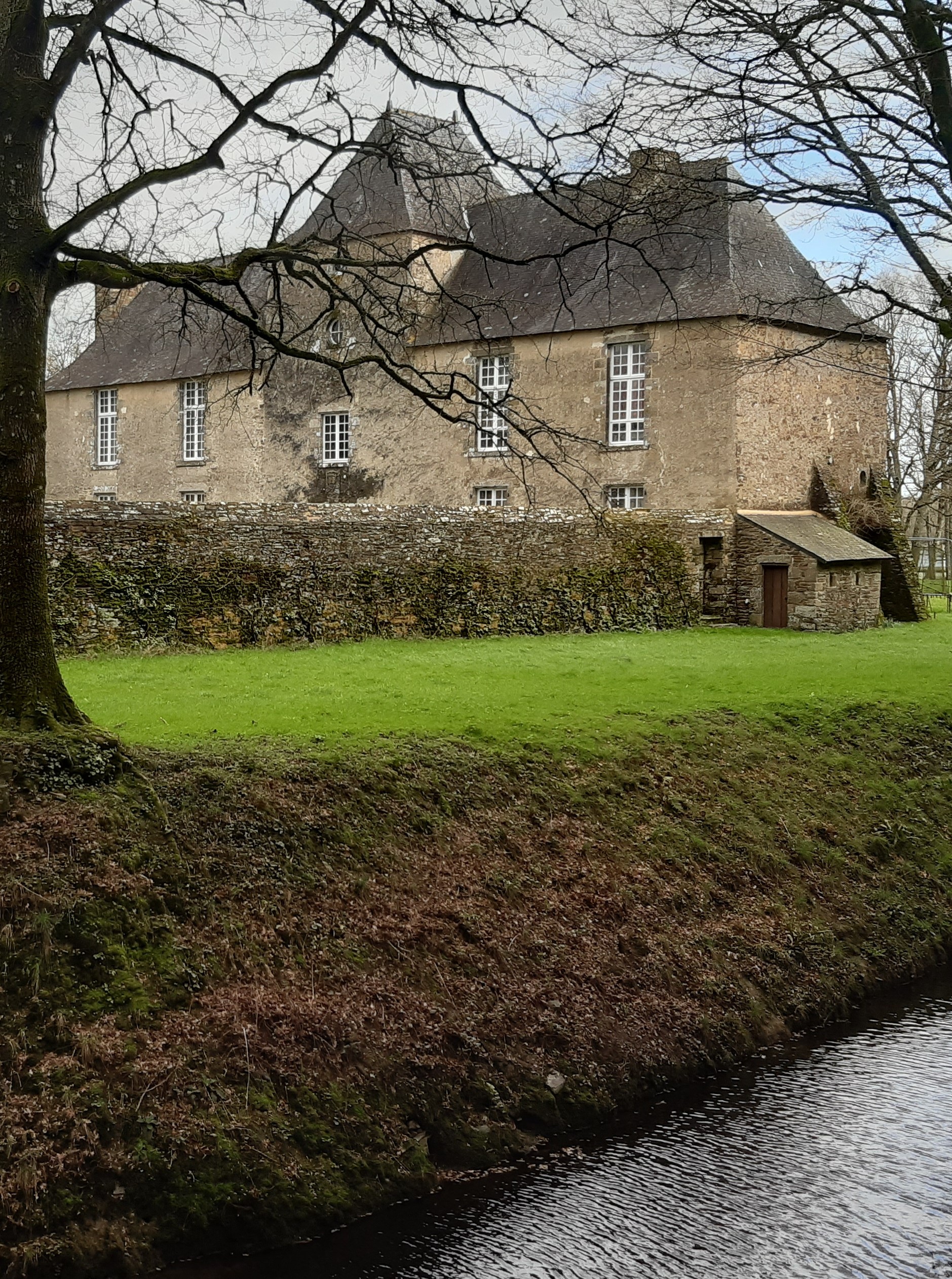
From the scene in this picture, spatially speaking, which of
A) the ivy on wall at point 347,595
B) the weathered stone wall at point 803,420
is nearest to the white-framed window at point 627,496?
the weathered stone wall at point 803,420

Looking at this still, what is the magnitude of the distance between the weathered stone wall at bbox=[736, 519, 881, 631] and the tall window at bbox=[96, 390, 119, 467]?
69.9 ft

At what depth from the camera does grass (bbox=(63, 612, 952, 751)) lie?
1174 cm

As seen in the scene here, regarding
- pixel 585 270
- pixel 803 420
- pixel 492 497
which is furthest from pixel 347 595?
pixel 585 270

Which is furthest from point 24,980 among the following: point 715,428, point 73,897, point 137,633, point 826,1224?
point 715,428

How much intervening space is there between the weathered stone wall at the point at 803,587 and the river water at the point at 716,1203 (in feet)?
58.1

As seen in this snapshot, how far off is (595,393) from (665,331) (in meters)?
2.22

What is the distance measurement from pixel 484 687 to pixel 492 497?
16705mm

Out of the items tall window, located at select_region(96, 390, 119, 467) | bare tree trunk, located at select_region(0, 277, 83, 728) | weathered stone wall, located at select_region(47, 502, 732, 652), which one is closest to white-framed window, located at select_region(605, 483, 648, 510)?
weathered stone wall, located at select_region(47, 502, 732, 652)

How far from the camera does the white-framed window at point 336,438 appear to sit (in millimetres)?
33688

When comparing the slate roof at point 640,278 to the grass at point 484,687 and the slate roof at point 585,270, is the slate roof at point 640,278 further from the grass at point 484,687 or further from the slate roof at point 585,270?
the grass at point 484,687

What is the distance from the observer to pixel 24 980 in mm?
7188

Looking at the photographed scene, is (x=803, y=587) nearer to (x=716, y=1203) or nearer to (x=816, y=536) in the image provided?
(x=816, y=536)

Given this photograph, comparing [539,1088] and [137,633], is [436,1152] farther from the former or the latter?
[137,633]

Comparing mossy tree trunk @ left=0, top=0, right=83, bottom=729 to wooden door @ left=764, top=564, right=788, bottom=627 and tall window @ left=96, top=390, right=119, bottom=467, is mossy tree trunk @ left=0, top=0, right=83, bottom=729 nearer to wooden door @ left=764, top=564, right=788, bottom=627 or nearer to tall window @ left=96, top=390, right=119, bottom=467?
wooden door @ left=764, top=564, right=788, bottom=627
